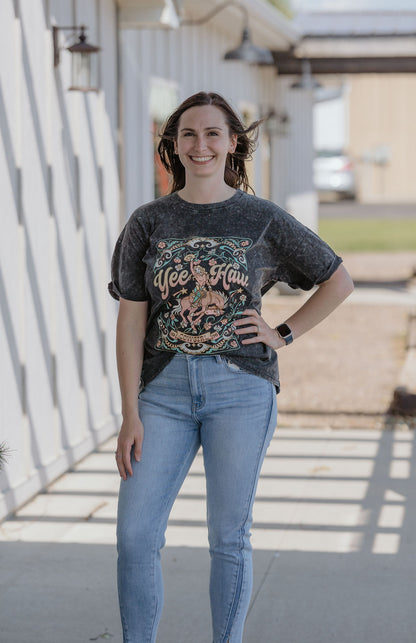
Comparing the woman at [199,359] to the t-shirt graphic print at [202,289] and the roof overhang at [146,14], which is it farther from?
the roof overhang at [146,14]

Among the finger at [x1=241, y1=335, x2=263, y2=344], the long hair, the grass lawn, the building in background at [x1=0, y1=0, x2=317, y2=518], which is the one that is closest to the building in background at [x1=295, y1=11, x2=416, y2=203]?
the grass lawn

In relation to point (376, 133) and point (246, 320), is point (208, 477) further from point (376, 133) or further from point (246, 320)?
point (376, 133)

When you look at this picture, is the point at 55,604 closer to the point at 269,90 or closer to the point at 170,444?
the point at 170,444

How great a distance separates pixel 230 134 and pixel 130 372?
74 centimetres

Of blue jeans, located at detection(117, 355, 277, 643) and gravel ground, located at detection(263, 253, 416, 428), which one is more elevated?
blue jeans, located at detection(117, 355, 277, 643)

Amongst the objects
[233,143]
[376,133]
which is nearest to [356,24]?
[233,143]

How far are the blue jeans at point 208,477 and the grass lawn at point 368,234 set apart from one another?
1928 cm

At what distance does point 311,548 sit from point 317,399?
3657 millimetres

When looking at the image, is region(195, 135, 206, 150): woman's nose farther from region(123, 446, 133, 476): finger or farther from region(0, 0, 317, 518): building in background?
region(0, 0, 317, 518): building in background

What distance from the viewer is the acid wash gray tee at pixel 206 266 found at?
116 inches

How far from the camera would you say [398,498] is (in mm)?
5648

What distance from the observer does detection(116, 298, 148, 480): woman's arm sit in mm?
3012

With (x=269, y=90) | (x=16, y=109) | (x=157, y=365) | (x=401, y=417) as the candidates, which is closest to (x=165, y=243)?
(x=157, y=365)

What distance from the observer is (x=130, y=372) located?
308cm
